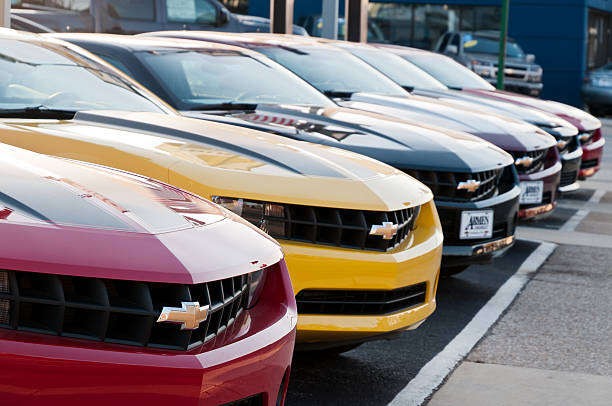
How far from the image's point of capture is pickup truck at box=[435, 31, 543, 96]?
27.5m

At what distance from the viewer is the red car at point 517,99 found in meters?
11.9

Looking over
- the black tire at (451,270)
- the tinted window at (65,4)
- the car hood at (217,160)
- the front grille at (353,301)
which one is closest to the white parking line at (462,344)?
the black tire at (451,270)

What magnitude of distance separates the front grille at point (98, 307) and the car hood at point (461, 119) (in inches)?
228

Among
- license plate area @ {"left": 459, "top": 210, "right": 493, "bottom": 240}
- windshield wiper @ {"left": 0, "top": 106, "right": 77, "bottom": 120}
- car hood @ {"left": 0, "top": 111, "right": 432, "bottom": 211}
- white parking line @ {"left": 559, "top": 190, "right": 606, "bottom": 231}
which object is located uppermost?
windshield wiper @ {"left": 0, "top": 106, "right": 77, "bottom": 120}

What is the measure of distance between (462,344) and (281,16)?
11.3 metres

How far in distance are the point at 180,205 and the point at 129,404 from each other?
2.80ft

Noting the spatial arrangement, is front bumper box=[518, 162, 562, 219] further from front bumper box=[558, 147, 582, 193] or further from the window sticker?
the window sticker

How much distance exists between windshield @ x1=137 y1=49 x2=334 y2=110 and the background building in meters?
27.2

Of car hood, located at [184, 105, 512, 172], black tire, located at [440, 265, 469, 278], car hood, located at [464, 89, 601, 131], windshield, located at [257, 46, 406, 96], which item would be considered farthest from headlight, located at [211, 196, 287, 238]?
car hood, located at [464, 89, 601, 131]

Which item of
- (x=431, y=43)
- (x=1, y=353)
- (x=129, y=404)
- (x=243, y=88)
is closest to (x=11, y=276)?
(x=1, y=353)

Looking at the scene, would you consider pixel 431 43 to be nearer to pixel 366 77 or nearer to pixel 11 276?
pixel 366 77

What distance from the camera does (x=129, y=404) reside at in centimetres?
252

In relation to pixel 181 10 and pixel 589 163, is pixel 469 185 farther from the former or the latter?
pixel 181 10

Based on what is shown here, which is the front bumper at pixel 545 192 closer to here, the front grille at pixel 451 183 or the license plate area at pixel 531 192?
the license plate area at pixel 531 192
